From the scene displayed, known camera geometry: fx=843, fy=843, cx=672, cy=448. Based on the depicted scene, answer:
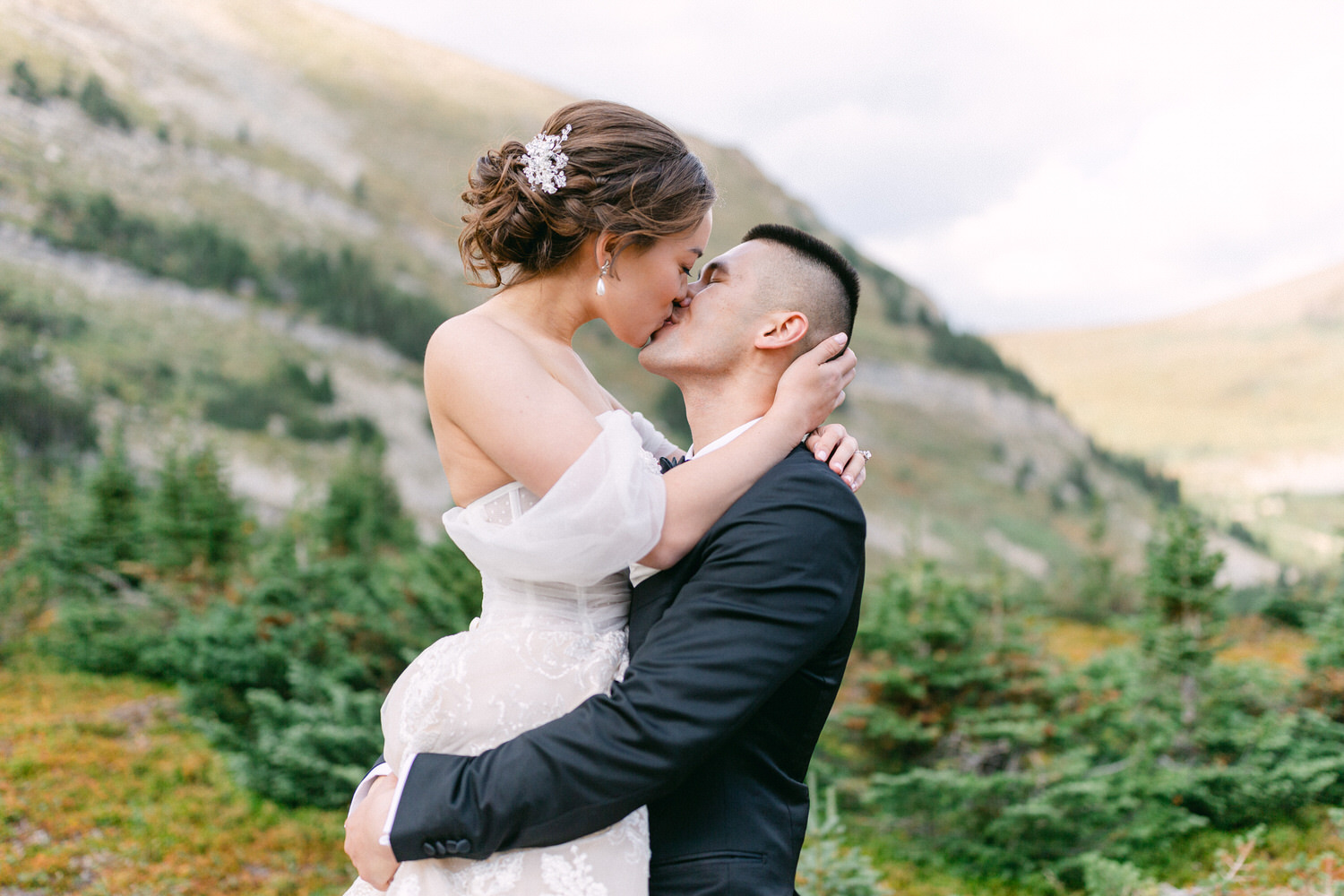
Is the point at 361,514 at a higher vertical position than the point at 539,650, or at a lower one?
lower

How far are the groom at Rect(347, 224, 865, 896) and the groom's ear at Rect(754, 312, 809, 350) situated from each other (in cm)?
31

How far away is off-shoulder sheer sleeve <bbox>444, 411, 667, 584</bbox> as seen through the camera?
175 centimetres

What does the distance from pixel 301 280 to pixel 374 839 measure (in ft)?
157

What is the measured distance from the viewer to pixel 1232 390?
154m

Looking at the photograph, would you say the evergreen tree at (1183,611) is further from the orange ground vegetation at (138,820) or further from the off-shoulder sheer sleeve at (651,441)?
the orange ground vegetation at (138,820)

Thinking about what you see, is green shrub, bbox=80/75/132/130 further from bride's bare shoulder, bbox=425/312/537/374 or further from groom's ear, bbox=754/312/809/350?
groom's ear, bbox=754/312/809/350

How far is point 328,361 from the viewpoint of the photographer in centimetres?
4088

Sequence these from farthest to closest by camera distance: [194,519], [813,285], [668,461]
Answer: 1. [194,519]
2. [668,461]
3. [813,285]

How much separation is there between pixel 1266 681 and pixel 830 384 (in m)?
7.26

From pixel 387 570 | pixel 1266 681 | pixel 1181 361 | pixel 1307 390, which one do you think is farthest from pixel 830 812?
pixel 1181 361

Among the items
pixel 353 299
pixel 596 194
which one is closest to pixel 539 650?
pixel 596 194

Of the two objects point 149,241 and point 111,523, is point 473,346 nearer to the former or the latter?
point 111,523

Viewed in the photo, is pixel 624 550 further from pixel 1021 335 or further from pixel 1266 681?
pixel 1021 335

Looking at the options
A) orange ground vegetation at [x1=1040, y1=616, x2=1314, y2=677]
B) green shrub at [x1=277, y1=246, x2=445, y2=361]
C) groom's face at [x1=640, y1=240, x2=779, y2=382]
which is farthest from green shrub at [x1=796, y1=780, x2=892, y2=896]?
green shrub at [x1=277, y1=246, x2=445, y2=361]
